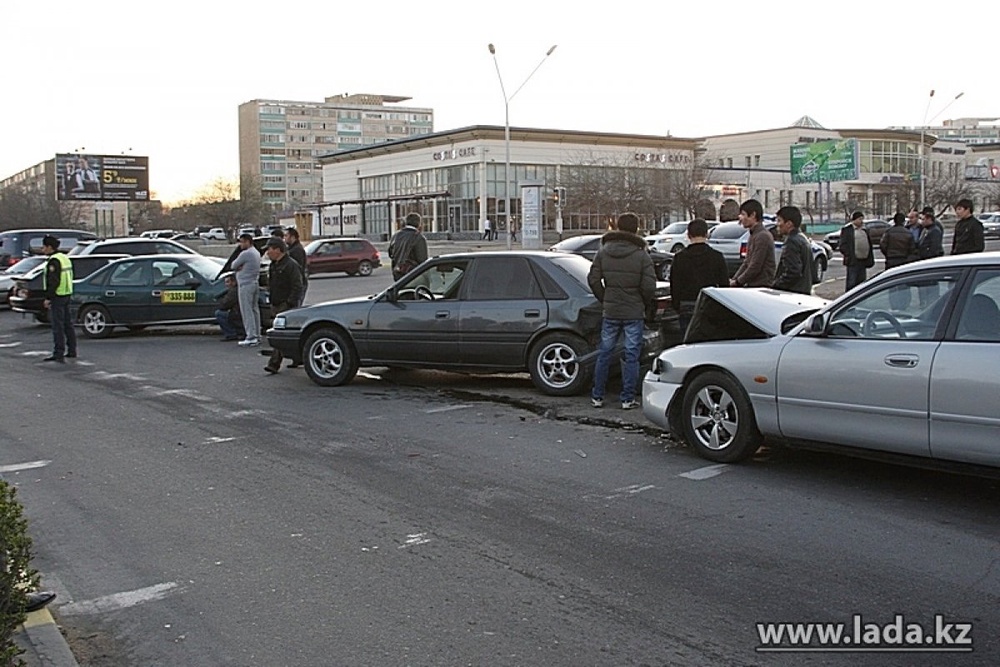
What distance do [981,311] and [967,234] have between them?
915cm

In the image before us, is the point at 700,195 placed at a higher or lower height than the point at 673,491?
higher

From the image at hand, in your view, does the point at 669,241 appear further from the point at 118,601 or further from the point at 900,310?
the point at 118,601

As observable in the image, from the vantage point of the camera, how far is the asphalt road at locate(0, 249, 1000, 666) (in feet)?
14.6

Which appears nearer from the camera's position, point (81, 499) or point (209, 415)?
point (81, 499)

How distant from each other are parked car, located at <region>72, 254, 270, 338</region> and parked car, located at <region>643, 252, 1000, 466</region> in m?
11.5

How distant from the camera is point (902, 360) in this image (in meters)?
6.23

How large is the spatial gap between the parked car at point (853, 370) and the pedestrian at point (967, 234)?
7479 millimetres

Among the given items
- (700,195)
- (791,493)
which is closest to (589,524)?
(791,493)

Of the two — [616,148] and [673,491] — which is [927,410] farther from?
[616,148]

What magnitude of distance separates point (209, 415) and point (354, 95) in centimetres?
16798

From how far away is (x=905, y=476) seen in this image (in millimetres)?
6996

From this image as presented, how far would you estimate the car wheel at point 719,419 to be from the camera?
7215mm

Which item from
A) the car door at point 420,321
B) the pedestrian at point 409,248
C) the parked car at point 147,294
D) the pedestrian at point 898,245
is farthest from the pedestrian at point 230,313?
the pedestrian at point 898,245

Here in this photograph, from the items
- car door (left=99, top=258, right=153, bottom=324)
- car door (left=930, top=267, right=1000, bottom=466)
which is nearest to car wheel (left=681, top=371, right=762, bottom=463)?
car door (left=930, top=267, right=1000, bottom=466)
